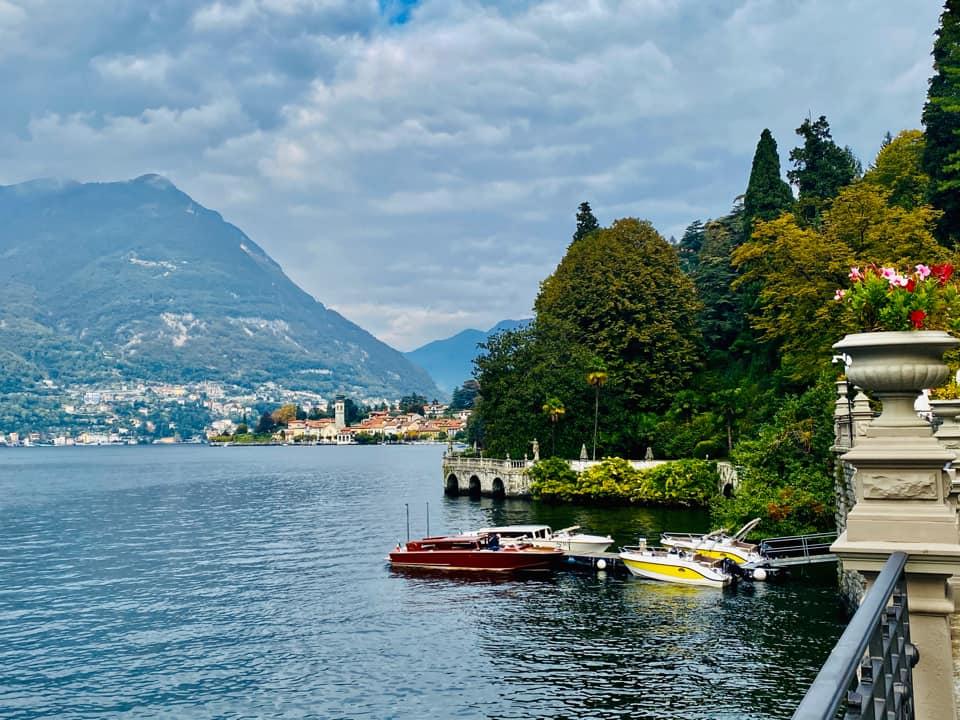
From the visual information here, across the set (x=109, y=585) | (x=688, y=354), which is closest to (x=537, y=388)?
(x=688, y=354)

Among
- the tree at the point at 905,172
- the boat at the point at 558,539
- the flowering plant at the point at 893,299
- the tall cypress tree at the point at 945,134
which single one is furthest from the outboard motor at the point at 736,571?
the tree at the point at 905,172

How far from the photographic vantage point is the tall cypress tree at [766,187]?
2216 inches

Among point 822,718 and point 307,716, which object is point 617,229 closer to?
point 307,716

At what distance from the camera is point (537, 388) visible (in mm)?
59344

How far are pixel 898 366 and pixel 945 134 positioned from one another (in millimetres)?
44180

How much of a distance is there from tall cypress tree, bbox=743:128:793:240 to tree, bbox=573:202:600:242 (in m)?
20.7

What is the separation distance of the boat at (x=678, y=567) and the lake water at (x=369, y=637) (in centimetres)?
76

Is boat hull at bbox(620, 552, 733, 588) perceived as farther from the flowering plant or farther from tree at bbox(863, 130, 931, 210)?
tree at bbox(863, 130, 931, 210)

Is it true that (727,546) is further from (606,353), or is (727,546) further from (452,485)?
(452,485)

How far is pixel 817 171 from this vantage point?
5809 centimetres

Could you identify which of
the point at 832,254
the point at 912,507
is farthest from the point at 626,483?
the point at 912,507

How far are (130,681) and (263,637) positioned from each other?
172 inches

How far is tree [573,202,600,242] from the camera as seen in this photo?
77131 millimetres

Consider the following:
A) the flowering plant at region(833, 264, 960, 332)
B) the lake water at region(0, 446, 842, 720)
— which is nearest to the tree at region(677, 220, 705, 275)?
the lake water at region(0, 446, 842, 720)
